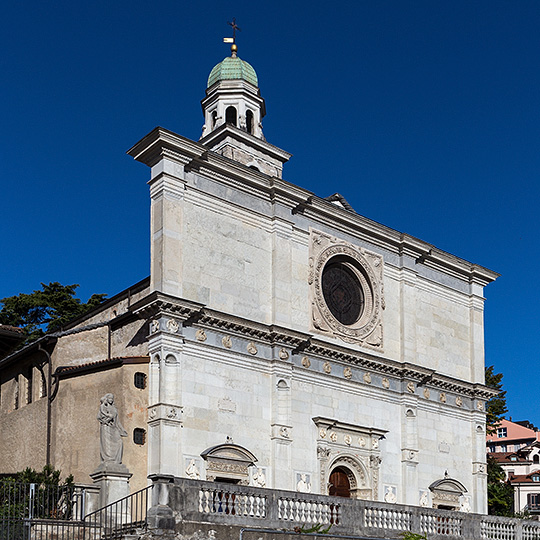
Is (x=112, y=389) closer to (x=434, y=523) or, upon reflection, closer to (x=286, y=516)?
(x=286, y=516)

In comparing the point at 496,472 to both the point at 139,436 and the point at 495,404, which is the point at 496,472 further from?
the point at 139,436

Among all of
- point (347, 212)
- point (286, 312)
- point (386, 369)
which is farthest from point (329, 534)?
point (347, 212)

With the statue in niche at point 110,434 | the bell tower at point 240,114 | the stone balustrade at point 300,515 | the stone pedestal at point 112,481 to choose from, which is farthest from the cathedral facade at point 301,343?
the bell tower at point 240,114

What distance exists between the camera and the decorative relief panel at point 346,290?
27281 mm

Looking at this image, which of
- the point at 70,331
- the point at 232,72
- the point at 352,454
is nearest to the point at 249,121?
the point at 232,72

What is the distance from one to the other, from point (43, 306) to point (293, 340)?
2384 cm

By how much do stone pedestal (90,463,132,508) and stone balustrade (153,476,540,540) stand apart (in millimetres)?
2779

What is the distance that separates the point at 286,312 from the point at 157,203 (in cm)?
529

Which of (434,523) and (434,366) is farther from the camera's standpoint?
(434,366)

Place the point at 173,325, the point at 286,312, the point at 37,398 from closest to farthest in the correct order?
1. the point at 173,325
2. the point at 286,312
3. the point at 37,398

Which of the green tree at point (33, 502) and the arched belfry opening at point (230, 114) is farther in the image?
the arched belfry opening at point (230, 114)

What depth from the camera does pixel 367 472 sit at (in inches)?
1055

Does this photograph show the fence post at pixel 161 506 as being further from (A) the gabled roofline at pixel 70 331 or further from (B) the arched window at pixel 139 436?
(A) the gabled roofline at pixel 70 331

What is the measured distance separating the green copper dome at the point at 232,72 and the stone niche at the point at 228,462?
66.3ft
